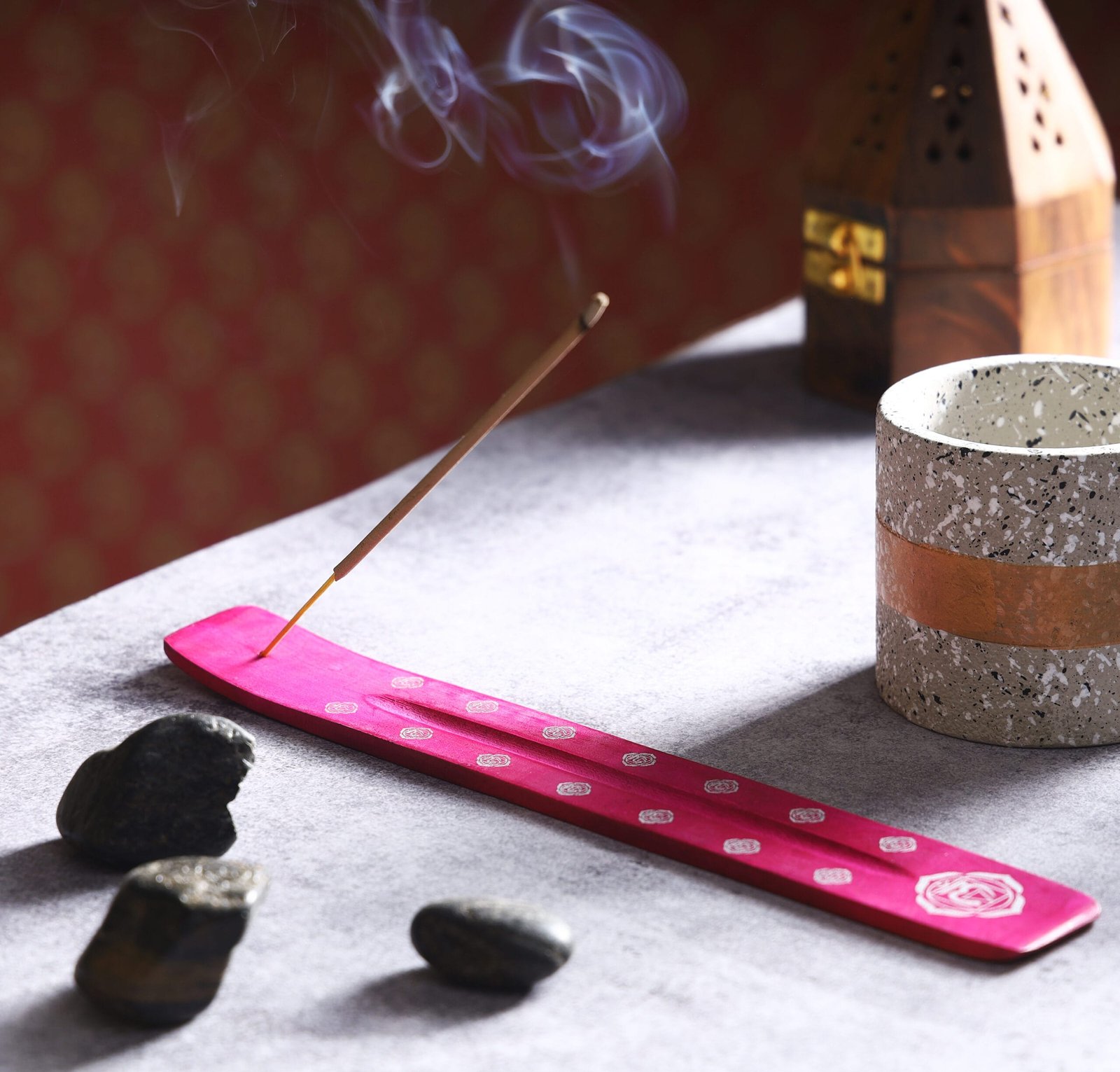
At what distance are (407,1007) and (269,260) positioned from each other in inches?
58.9

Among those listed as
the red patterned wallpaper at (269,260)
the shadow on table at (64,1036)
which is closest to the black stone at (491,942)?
the shadow on table at (64,1036)

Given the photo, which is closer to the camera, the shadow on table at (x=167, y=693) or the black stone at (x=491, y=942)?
the black stone at (x=491, y=942)

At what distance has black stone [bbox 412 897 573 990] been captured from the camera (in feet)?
1.97

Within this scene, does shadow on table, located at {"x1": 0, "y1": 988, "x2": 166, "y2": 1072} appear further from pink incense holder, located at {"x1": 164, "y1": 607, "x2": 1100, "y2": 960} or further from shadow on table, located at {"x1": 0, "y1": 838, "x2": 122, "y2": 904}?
pink incense holder, located at {"x1": 164, "y1": 607, "x2": 1100, "y2": 960}

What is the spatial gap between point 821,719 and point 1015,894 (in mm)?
196

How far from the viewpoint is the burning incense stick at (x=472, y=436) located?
0.78m

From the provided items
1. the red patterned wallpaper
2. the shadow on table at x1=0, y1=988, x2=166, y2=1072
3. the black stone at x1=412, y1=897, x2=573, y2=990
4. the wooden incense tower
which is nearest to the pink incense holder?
the black stone at x1=412, y1=897, x2=573, y2=990

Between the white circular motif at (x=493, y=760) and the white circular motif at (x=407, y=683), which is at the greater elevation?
the white circular motif at (x=407, y=683)

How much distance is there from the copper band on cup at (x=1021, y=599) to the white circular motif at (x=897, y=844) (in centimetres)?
13

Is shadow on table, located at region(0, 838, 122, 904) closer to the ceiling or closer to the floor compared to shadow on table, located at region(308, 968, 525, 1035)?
closer to the ceiling

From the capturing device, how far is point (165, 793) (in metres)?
0.69

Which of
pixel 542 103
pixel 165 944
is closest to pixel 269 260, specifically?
pixel 542 103

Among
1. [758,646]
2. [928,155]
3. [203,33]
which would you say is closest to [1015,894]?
[758,646]

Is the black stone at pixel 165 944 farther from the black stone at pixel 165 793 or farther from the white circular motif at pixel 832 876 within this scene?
the white circular motif at pixel 832 876
